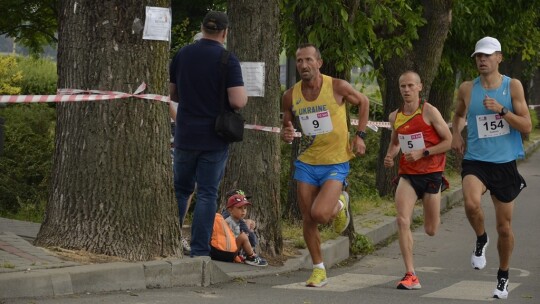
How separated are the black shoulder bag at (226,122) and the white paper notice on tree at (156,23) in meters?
0.48

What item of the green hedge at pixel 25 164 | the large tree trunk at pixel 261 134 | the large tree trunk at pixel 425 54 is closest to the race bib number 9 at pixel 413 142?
the large tree trunk at pixel 261 134

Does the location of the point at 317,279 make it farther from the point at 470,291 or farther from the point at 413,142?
the point at 413,142

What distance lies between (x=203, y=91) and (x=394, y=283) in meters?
2.44

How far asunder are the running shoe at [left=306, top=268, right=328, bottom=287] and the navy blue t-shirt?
50.1 inches

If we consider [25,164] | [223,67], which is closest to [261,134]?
[223,67]

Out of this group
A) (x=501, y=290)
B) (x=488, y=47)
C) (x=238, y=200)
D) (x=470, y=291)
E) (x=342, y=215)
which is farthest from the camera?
(x=238, y=200)

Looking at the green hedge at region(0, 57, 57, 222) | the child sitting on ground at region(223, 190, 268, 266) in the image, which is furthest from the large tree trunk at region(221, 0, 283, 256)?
the green hedge at region(0, 57, 57, 222)

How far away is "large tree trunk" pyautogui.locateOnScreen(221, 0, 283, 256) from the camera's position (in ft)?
37.6

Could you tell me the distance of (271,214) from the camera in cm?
1175

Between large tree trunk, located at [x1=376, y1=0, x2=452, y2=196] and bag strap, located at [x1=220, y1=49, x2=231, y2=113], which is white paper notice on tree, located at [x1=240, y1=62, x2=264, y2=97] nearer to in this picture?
bag strap, located at [x1=220, y1=49, x2=231, y2=113]

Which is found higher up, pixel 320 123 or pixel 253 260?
pixel 320 123

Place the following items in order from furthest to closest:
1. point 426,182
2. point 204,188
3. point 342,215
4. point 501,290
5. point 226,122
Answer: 1. point 426,182
2. point 342,215
3. point 204,188
4. point 501,290
5. point 226,122

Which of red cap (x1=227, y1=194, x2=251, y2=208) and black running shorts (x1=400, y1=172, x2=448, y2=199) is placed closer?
red cap (x1=227, y1=194, x2=251, y2=208)

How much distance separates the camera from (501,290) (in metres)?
9.86
